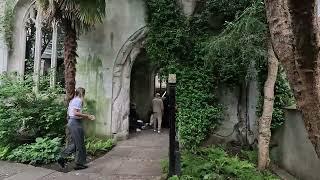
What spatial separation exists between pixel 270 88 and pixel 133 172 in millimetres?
3541

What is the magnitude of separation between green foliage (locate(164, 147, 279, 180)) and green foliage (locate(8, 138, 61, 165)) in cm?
303

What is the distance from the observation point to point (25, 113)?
397 inches

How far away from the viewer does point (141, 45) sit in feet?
39.0

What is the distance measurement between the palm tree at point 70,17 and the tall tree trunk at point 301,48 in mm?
7369

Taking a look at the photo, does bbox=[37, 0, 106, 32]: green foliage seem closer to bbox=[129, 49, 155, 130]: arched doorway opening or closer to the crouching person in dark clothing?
the crouching person in dark clothing

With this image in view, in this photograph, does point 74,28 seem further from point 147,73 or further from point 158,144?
point 147,73

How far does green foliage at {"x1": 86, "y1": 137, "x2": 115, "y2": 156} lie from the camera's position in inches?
396

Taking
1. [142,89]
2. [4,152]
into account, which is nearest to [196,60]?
[4,152]

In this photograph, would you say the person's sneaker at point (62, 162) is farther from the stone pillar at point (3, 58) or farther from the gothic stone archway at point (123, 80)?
the stone pillar at point (3, 58)

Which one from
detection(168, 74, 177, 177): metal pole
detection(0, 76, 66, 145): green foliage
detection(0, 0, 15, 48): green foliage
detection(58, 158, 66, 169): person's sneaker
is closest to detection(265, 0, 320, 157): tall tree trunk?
detection(168, 74, 177, 177): metal pole

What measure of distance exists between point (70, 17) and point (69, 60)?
3.59 feet

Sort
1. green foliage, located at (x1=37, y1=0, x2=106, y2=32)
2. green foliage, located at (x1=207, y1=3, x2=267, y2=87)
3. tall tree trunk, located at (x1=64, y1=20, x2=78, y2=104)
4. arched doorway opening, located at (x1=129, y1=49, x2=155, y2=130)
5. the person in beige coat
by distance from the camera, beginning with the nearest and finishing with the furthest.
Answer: green foliage, located at (x1=207, y1=3, x2=267, y2=87) → green foliage, located at (x1=37, y1=0, x2=106, y2=32) → tall tree trunk, located at (x1=64, y1=20, x2=78, y2=104) → the person in beige coat → arched doorway opening, located at (x1=129, y1=49, x2=155, y2=130)

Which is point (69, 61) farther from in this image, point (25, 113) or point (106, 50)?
point (106, 50)

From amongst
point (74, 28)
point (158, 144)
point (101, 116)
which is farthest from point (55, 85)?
point (158, 144)
